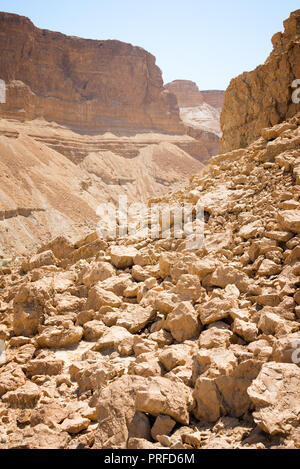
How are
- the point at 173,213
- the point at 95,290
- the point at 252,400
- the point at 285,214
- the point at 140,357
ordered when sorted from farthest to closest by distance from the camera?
the point at 173,213, the point at 95,290, the point at 285,214, the point at 140,357, the point at 252,400

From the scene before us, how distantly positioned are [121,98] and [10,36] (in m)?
16.2

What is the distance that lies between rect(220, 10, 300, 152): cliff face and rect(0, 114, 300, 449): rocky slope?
177 inches

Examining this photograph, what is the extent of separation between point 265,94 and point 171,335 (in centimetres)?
950

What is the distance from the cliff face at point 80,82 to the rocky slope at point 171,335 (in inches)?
1590

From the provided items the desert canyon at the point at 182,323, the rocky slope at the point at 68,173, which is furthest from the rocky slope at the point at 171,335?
the rocky slope at the point at 68,173

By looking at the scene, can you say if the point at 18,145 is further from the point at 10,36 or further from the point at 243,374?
the point at 243,374

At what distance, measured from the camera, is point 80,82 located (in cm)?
5031

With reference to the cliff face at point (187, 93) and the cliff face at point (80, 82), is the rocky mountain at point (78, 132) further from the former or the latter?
the cliff face at point (187, 93)

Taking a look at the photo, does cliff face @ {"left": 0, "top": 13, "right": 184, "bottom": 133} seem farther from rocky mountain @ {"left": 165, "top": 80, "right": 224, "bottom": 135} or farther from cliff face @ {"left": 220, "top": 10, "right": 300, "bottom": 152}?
cliff face @ {"left": 220, "top": 10, "right": 300, "bottom": 152}

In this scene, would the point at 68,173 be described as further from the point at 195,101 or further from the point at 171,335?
the point at 195,101

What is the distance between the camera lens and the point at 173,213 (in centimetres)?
625

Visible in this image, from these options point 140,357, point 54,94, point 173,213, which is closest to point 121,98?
point 54,94

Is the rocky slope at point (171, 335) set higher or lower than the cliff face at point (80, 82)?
lower

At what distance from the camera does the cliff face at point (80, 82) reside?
43.5 m
